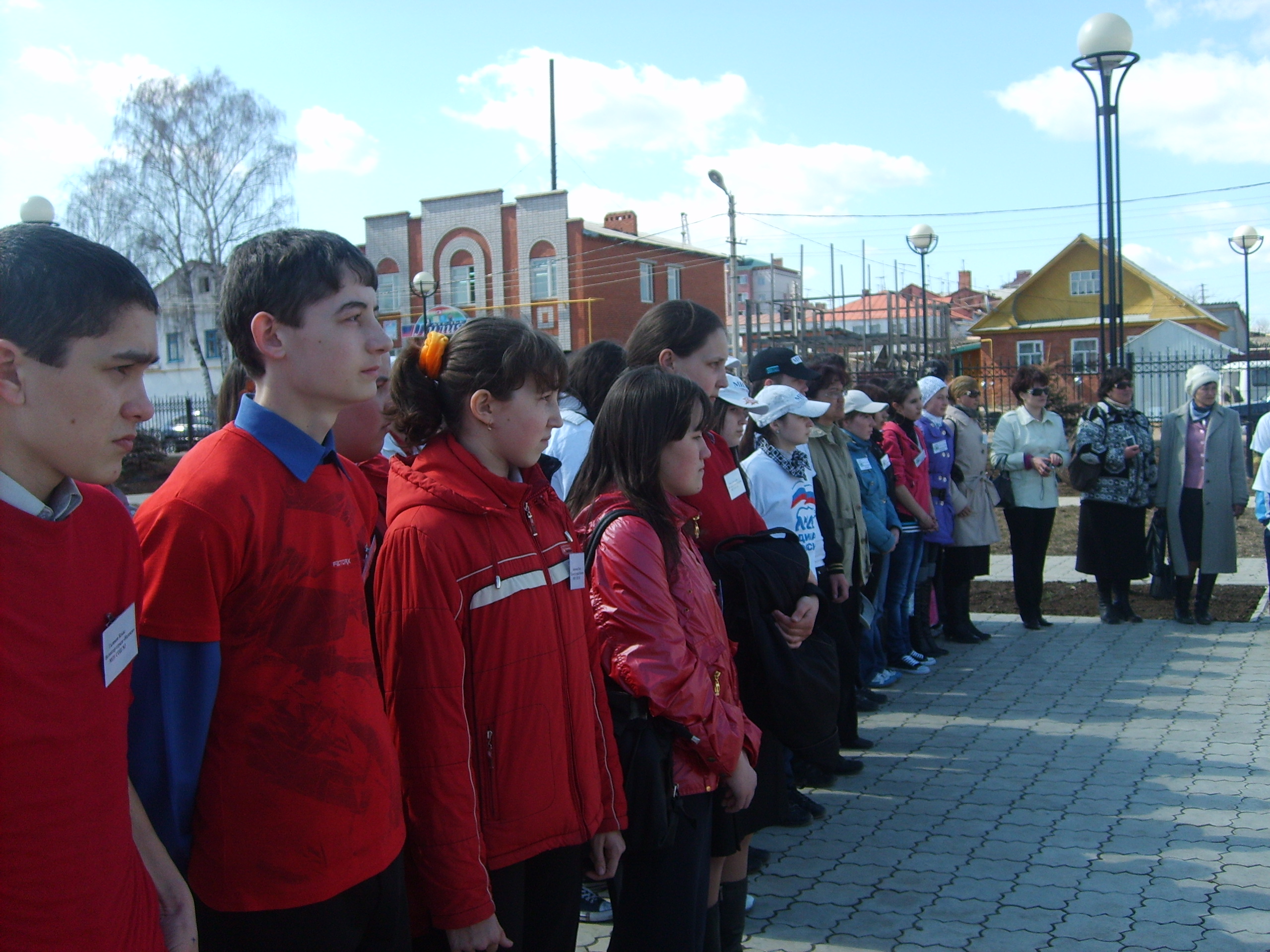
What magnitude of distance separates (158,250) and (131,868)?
38.3m

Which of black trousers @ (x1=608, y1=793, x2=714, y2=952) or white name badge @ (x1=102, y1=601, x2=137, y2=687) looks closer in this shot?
white name badge @ (x1=102, y1=601, x2=137, y2=687)

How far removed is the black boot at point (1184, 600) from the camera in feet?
28.1

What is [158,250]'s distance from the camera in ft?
116

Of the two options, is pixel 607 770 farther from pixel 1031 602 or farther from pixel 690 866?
pixel 1031 602

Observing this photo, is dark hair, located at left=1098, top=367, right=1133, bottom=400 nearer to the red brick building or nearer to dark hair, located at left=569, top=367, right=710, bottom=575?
dark hair, located at left=569, top=367, right=710, bottom=575

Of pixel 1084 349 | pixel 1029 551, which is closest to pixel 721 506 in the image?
pixel 1029 551

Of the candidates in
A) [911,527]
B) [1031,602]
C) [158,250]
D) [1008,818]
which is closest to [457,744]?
[1008,818]

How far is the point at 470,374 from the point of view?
242 centimetres

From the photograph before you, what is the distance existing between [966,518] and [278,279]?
700 centimetres

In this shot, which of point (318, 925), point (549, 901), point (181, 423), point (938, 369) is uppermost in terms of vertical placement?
point (181, 423)

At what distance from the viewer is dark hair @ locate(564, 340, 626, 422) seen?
4246mm

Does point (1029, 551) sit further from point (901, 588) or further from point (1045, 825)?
point (1045, 825)

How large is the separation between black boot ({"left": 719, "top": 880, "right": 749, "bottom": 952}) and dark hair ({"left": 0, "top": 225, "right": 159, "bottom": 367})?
2523 mm

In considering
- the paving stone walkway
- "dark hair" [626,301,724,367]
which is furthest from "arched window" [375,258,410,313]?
"dark hair" [626,301,724,367]
